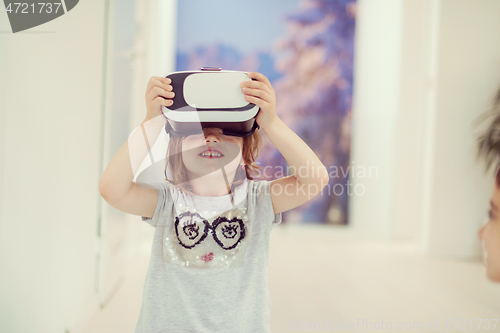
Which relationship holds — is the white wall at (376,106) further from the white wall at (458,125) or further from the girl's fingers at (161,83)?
the girl's fingers at (161,83)

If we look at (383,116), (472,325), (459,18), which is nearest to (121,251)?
(472,325)

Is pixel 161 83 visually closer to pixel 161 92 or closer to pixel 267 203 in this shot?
→ pixel 161 92

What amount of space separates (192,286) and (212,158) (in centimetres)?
21

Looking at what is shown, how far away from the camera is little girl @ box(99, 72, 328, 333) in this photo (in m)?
0.50

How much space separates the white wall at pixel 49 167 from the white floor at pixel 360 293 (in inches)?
8.3

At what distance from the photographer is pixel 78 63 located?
76cm

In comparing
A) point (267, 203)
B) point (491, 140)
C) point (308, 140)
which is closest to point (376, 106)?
point (308, 140)

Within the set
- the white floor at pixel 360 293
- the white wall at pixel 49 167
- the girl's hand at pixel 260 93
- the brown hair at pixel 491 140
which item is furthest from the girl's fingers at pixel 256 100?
the brown hair at pixel 491 140

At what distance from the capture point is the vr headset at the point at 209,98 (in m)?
0.45

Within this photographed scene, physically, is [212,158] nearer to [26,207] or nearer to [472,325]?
[26,207]

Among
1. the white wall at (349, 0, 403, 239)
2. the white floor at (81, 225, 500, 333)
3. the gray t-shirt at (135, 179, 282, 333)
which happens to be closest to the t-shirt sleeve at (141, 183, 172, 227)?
the gray t-shirt at (135, 179, 282, 333)

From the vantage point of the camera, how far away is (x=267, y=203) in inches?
21.5

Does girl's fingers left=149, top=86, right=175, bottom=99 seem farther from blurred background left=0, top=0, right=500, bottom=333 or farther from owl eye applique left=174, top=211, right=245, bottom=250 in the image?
owl eye applique left=174, top=211, right=245, bottom=250

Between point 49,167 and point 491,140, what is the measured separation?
149cm
